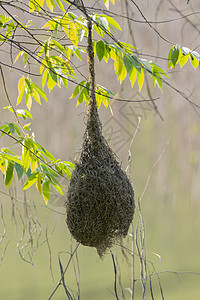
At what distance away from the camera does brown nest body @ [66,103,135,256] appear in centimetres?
169

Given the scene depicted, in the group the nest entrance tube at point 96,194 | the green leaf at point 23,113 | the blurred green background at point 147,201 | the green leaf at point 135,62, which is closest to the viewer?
the green leaf at point 135,62

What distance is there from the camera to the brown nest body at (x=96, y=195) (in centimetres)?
169

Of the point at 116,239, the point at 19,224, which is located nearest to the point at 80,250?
the point at 19,224

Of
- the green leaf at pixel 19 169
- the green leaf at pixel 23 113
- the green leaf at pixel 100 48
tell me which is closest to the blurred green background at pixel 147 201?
the green leaf at pixel 23 113

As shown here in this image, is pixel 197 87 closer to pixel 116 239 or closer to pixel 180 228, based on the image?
pixel 180 228

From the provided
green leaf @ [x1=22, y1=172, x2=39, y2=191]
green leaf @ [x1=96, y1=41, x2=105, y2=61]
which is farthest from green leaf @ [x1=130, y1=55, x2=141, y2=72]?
green leaf @ [x1=22, y1=172, x2=39, y2=191]

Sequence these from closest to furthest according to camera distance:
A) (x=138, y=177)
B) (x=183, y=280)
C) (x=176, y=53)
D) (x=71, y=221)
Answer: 1. (x=176, y=53)
2. (x=71, y=221)
3. (x=183, y=280)
4. (x=138, y=177)

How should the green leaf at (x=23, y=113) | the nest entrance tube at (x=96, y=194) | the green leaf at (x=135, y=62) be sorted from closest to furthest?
the green leaf at (x=135, y=62) < the nest entrance tube at (x=96, y=194) < the green leaf at (x=23, y=113)

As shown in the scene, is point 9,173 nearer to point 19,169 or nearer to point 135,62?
point 19,169

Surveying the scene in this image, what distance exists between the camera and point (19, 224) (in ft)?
16.2

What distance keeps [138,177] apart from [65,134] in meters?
0.99

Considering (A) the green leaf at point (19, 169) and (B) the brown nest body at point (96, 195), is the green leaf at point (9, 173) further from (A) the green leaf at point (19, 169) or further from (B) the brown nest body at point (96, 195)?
(B) the brown nest body at point (96, 195)

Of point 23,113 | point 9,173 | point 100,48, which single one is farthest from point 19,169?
point 100,48

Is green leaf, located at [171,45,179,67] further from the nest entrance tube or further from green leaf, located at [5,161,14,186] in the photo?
green leaf, located at [5,161,14,186]
